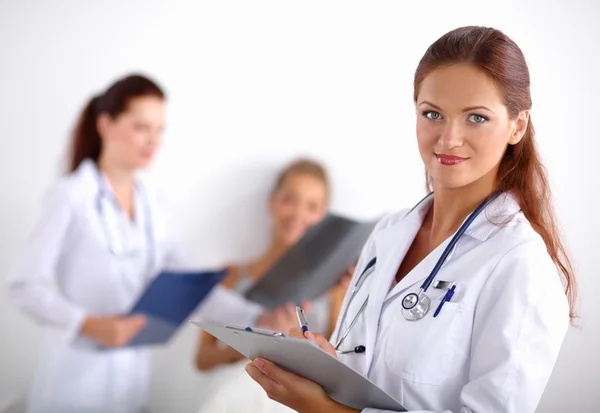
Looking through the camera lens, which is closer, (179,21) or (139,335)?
(139,335)

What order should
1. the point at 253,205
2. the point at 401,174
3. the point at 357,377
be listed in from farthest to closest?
the point at 253,205 → the point at 401,174 → the point at 357,377

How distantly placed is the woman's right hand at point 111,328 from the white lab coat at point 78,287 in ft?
0.13

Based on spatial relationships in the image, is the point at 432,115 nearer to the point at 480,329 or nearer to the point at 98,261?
the point at 480,329

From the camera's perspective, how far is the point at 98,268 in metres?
2.71

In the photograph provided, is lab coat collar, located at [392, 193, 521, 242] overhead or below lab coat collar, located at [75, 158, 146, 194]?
overhead

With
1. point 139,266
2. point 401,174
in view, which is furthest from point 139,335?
point 401,174

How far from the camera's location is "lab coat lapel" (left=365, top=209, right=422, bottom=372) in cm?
130

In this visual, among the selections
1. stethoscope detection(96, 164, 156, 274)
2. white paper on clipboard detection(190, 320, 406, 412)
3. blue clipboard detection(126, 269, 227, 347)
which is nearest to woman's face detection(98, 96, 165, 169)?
stethoscope detection(96, 164, 156, 274)

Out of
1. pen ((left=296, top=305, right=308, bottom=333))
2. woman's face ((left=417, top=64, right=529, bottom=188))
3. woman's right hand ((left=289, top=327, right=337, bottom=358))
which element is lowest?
woman's right hand ((left=289, top=327, right=337, bottom=358))

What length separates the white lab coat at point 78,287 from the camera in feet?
8.63

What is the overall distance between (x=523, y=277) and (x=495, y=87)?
1.07 feet

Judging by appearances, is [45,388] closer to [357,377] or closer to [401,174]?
[401,174]

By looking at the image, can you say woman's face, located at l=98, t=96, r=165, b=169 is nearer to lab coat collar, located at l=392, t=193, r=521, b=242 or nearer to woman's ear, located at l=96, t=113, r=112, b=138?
woman's ear, located at l=96, t=113, r=112, b=138

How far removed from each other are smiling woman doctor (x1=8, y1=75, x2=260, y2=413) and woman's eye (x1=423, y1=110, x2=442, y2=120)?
1717mm
